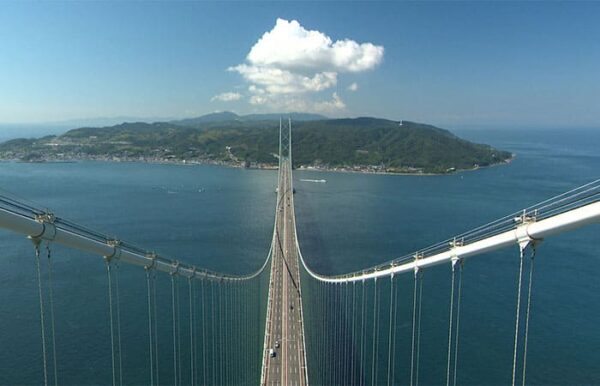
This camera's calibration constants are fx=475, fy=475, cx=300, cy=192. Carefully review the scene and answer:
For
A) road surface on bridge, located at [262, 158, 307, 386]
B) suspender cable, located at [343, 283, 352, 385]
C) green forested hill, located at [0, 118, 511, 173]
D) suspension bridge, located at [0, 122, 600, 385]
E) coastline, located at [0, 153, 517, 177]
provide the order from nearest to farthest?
road surface on bridge, located at [262, 158, 307, 386]
suspension bridge, located at [0, 122, 600, 385]
suspender cable, located at [343, 283, 352, 385]
coastline, located at [0, 153, 517, 177]
green forested hill, located at [0, 118, 511, 173]

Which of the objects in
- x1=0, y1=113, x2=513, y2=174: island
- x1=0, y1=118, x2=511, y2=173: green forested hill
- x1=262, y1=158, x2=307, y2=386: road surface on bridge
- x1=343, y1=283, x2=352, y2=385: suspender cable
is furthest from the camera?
x1=0, y1=118, x2=511, y2=173: green forested hill

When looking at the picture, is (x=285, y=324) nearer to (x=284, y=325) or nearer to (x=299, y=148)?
(x=284, y=325)

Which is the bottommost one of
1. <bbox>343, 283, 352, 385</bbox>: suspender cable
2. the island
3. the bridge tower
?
<bbox>343, 283, 352, 385</bbox>: suspender cable

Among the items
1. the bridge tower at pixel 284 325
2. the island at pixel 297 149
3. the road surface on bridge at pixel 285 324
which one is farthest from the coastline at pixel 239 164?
the road surface on bridge at pixel 285 324

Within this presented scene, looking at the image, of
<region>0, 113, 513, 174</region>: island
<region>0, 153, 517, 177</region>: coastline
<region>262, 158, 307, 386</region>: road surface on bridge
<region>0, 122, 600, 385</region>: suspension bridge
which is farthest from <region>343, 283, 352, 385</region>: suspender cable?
<region>0, 113, 513, 174</region>: island

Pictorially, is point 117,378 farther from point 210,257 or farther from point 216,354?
point 210,257

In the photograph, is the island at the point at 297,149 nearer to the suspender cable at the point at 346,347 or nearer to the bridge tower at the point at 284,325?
the bridge tower at the point at 284,325

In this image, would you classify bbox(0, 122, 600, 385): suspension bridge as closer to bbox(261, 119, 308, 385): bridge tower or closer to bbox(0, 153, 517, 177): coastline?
bbox(261, 119, 308, 385): bridge tower

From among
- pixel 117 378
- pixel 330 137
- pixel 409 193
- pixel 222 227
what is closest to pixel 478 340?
pixel 117 378
